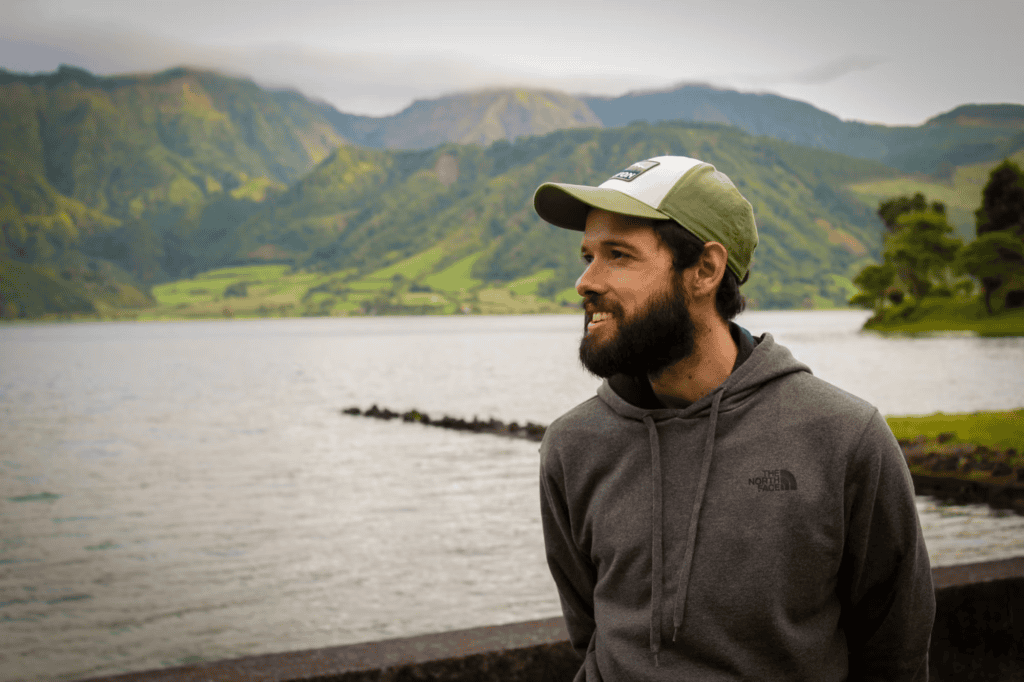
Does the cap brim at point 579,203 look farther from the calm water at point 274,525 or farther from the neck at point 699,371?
the calm water at point 274,525

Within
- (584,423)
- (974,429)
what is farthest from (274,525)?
(584,423)

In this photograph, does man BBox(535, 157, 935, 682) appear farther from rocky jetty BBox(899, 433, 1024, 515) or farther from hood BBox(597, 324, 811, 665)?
rocky jetty BBox(899, 433, 1024, 515)

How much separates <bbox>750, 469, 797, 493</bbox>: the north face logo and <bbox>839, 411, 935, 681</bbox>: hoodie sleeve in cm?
17

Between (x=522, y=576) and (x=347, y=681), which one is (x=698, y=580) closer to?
(x=347, y=681)

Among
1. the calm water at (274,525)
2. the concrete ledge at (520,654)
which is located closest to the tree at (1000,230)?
the calm water at (274,525)

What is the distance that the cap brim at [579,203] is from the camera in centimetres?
245

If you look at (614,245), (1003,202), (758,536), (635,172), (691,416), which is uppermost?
(635,172)

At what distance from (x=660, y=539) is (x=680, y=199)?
983mm

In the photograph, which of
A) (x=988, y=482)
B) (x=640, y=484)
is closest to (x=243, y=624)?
(x=640, y=484)

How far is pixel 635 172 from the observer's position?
261cm

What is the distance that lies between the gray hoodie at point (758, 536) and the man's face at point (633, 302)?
0.16 metres

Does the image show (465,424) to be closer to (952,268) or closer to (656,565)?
(656,565)

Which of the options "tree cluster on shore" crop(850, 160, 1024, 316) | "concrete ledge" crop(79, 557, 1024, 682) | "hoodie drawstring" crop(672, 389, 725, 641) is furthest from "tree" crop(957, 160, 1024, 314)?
"hoodie drawstring" crop(672, 389, 725, 641)

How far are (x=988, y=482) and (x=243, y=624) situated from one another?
1645 centimetres
